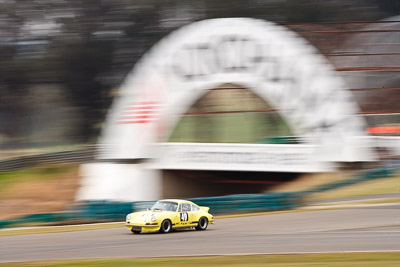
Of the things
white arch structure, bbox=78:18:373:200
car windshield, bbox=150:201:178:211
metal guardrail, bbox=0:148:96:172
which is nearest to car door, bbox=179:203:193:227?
car windshield, bbox=150:201:178:211

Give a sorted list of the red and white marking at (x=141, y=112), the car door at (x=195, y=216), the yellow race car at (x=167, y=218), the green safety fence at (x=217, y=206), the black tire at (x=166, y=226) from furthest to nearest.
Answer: the red and white marking at (x=141, y=112) < the green safety fence at (x=217, y=206) < the car door at (x=195, y=216) < the black tire at (x=166, y=226) < the yellow race car at (x=167, y=218)

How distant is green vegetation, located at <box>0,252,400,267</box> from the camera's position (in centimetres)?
1017

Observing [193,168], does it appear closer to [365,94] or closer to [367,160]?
[367,160]

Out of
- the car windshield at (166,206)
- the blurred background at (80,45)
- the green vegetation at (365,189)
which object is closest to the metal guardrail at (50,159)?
the blurred background at (80,45)

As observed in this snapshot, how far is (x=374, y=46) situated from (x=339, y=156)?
1010cm

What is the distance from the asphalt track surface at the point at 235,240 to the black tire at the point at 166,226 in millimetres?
195

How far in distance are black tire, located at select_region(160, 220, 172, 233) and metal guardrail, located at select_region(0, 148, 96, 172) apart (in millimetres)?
23656

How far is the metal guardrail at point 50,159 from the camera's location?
38094mm

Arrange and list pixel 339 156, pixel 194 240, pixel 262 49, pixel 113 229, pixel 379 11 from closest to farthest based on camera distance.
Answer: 1. pixel 194 240
2. pixel 113 229
3. pixel 339 156
4. pixel 262 49
5. pixel 379 11

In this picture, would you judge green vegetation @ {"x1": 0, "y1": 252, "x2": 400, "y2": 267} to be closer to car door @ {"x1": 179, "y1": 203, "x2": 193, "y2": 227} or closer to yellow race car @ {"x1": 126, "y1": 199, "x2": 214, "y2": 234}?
yellow race car @ {"x1": 126, "y1": 199, "x2": 214, "y2": 234}

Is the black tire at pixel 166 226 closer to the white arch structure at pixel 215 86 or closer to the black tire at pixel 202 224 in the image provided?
the black tire at pixel 202 224

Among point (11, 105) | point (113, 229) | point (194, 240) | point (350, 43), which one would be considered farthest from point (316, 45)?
point (11, 105)

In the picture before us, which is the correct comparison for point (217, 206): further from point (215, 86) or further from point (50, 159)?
point (50, 159)

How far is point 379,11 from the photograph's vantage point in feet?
229
